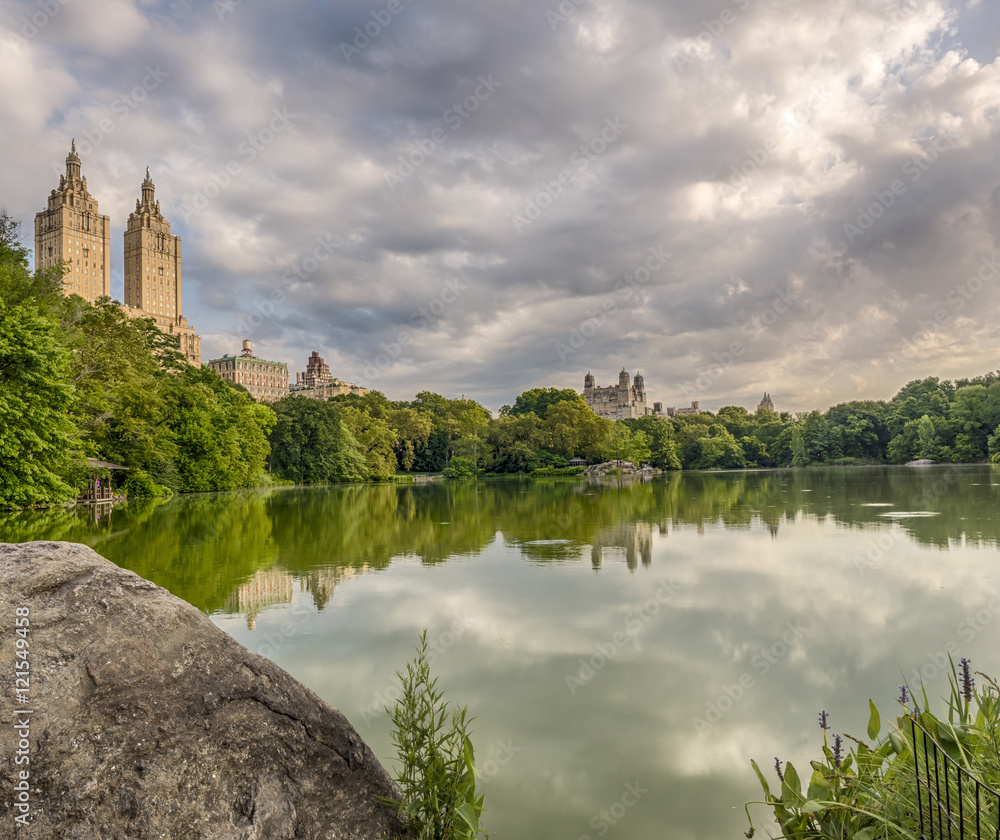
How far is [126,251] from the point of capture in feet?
389

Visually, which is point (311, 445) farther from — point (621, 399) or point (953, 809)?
point (621, 399)

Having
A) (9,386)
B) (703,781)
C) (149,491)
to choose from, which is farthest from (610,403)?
(703,781)

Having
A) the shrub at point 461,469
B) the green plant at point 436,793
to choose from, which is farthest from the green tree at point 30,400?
the shrub at point 461,469

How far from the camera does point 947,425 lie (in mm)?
65188

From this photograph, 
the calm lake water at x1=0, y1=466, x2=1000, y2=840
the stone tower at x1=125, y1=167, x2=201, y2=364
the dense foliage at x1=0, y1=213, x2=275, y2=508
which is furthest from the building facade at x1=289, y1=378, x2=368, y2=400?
the calm lake water at x1=0, y1=466, x2=1000, y2=840

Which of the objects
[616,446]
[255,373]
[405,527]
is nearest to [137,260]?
[255,373]

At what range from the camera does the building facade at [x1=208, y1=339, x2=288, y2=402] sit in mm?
121562

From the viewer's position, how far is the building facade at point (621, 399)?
139 m

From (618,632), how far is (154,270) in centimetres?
13362

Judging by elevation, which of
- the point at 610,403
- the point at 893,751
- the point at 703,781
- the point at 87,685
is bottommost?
the point at 703,781

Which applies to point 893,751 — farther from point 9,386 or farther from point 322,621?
point 9,386

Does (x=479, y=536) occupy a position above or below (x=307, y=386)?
below

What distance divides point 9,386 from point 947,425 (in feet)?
260

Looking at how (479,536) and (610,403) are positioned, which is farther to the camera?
(610,403)
